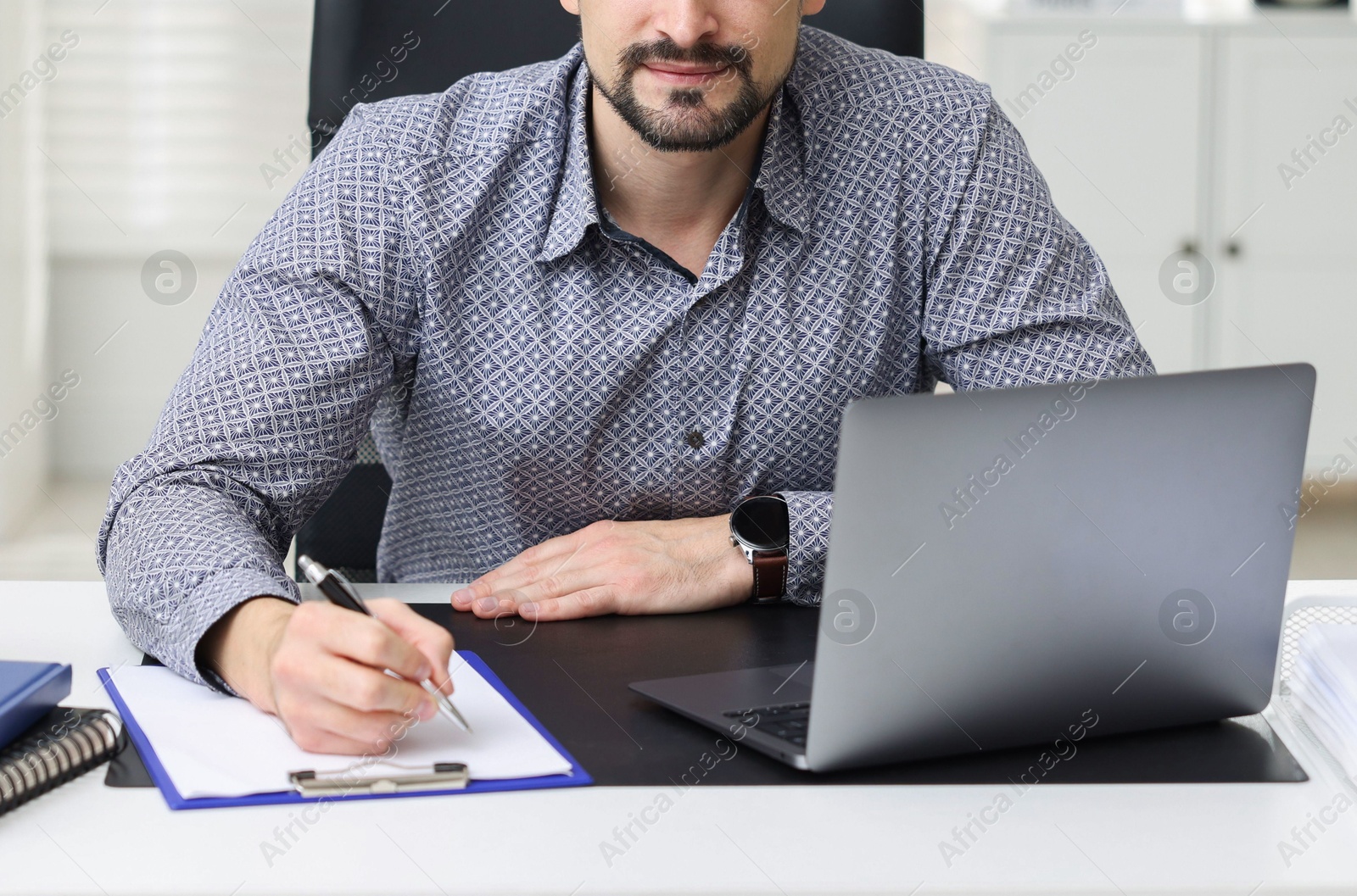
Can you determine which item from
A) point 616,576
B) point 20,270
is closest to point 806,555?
point 616,576

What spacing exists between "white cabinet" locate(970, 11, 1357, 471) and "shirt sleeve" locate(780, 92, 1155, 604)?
6.57 feet

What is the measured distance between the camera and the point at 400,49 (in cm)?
134

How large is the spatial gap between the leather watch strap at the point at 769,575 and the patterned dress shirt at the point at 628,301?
0.11 ft

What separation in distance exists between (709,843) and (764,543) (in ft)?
1.56

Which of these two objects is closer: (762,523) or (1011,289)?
(762,523)

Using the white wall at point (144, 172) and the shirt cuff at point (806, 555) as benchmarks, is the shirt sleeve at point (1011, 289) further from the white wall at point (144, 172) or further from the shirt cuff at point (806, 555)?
the white wall at point (144, 172)

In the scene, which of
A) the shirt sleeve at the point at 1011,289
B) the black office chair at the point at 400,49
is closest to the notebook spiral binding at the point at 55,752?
the black office chair at the point at 400,49

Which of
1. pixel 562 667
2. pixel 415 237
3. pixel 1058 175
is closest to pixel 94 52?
pixel 1058 175

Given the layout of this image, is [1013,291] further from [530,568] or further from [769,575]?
[530,568]

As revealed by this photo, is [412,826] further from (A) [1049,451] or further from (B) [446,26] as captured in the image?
(B) [446,26]

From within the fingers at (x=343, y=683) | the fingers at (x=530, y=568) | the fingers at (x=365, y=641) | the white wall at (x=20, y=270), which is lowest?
the white wall at (x=20, y=270)

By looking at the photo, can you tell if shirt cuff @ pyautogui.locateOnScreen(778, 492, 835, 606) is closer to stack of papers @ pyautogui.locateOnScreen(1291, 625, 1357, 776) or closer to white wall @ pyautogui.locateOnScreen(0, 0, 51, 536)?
stack of papers @ pyautogui.locateOnScreen(1291, 625, 1357, 776)

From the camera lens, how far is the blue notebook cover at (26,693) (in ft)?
2.27

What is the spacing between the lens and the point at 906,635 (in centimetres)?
65
